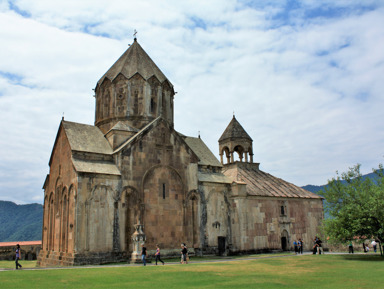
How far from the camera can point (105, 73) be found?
3166 centimetres

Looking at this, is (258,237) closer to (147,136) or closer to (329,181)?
(329,181)

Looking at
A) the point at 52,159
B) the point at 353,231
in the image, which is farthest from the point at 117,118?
Result: the point at 353,231

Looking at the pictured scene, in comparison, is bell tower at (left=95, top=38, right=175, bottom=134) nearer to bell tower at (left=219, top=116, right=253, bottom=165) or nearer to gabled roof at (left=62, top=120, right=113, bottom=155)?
gabled roof at (left=62, top=120, right=113, bottom=155)

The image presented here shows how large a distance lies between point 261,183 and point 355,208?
1246 centimetres

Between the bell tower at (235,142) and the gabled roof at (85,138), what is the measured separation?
A: 16314 mm

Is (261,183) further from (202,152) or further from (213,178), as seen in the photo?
(213,178)

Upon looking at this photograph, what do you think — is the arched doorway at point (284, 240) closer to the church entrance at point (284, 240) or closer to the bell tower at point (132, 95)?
the church entrance at point (284, 240)

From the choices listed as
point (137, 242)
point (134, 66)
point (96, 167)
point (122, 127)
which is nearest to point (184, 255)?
point (137, 242)

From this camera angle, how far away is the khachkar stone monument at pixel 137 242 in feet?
69.9

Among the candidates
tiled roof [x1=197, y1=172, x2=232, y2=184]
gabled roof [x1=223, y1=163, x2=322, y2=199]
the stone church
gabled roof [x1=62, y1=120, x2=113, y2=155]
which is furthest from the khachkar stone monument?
gabled roof [x1=223, y1=163, x2=322, y2=199]

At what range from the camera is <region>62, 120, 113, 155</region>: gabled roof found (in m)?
24.6

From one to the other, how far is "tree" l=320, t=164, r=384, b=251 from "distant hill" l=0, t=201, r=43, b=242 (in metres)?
123

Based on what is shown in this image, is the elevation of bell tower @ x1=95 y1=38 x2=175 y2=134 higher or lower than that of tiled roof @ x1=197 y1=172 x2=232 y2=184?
higher

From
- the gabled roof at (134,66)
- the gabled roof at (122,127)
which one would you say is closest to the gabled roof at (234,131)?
the gabled roof at (134,66)
